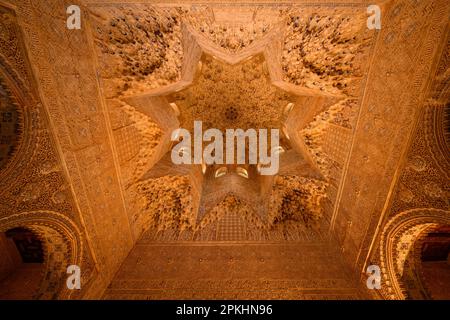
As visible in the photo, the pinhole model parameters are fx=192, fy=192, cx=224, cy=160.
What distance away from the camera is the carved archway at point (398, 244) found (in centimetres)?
266

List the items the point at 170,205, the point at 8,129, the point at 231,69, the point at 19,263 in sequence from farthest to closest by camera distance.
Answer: the point at 231,69, the point at 19,263, the point at 170,205, the point at 8,129

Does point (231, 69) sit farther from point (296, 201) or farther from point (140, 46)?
point (296, 201)

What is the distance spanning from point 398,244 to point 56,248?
206 inches

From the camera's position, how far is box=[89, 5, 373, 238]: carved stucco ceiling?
2918 mm

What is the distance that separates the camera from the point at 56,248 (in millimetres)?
2951

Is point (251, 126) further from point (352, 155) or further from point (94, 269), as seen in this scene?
point (94, 269)

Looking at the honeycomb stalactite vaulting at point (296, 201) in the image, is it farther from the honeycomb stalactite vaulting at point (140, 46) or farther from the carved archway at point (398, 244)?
the honeycomb stalactite vaulting at point (140, 46)

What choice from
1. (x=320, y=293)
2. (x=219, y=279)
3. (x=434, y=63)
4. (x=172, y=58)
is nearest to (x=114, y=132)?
(x=172, y=58)

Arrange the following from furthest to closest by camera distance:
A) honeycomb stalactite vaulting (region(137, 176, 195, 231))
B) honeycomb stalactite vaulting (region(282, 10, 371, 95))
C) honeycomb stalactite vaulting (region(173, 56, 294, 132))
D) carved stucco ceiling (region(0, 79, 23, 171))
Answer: honeycomb stalactite vaulting (region(173, 56, 294, 132))
honeycomb stalactite vaulting (region(137, 176, 195, 231))
honeycomb stalactite vaulting (region(282, 10, 371, 95))
carved stucco ceiling (region(0, 79, 23, 171))

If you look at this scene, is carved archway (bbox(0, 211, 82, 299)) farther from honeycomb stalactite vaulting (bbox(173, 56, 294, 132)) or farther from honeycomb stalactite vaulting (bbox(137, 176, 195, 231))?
honeycomb stalactite vaulting (bbox(173, 56, 294, 132))

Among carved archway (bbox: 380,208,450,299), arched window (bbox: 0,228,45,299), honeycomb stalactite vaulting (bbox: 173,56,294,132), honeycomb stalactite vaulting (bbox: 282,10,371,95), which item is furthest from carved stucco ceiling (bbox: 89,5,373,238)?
arched window (bbox: 0,228,45,299)

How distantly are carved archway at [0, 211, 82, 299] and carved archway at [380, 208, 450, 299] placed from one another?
4.84 metres

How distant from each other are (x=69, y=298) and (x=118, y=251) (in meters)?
1.15

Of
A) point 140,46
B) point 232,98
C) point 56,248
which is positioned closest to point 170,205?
point 56,248
